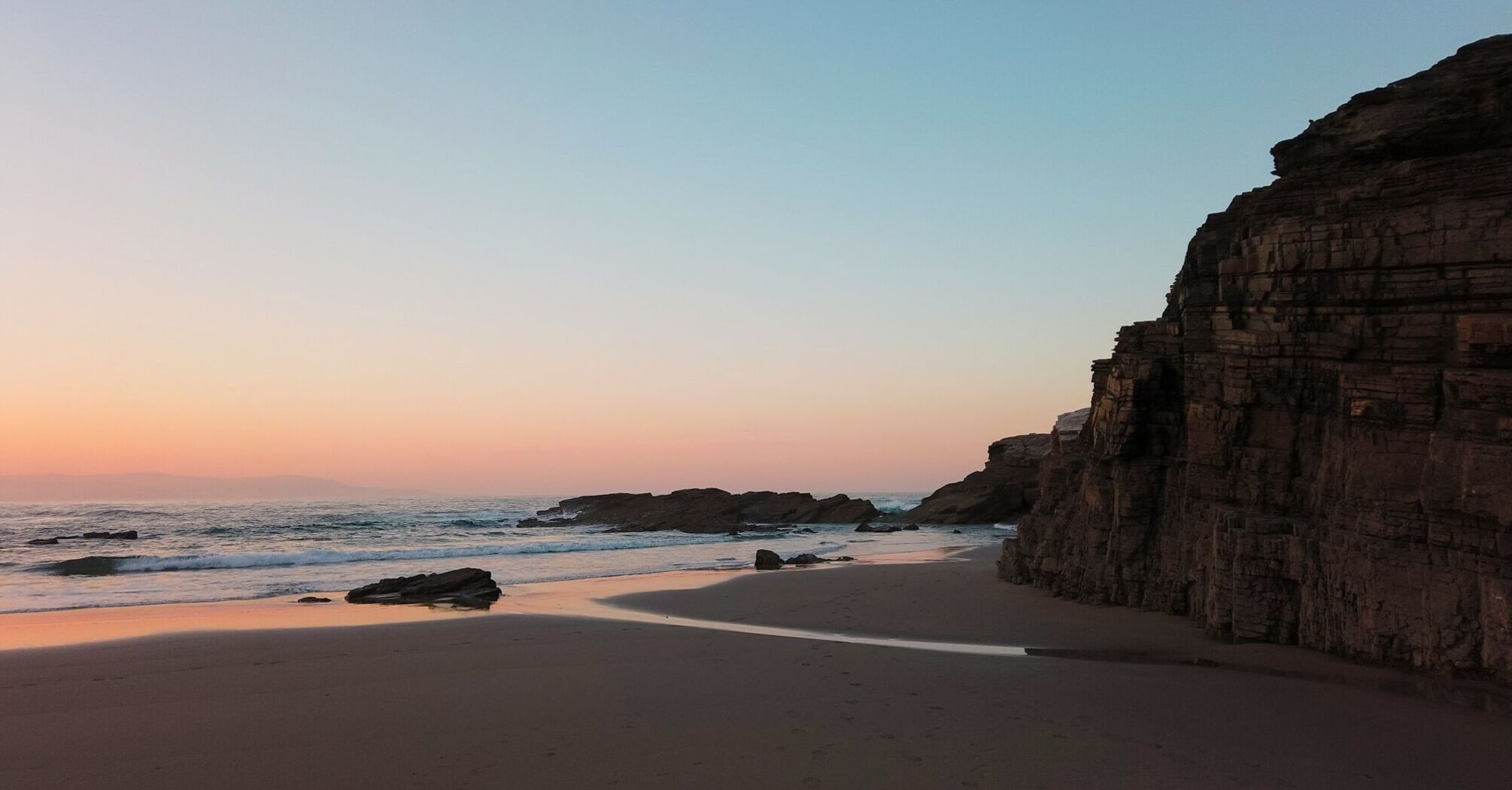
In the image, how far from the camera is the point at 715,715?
809cm

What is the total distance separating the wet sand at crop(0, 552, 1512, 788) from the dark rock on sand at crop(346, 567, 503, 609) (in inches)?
189

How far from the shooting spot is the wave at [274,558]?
1045 inches

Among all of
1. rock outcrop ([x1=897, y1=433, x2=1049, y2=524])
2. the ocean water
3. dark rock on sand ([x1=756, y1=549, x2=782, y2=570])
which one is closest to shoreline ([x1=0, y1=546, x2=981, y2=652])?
the ocean water

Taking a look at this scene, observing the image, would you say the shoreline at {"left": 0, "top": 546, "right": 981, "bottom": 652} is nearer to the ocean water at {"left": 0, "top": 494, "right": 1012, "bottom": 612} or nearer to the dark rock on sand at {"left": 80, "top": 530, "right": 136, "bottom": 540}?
the ocean water at {"left": 0, "top": 494, "right": 1012, "bottom": 612}

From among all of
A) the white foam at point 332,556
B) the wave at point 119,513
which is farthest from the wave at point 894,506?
the wave at point 119,513

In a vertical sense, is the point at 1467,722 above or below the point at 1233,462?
below

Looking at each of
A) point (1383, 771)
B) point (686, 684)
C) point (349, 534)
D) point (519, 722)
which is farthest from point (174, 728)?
point (349, 534)

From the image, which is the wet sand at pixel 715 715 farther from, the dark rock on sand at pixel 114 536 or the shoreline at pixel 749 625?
the dark rock on sand at pixel 114 536

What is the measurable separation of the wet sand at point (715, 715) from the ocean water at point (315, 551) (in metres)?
10.3

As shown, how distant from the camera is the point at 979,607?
1480cm

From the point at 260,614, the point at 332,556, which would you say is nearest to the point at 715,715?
the point at 260,614

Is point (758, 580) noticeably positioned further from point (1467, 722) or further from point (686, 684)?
point (1467, 722)

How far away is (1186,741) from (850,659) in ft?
14.2

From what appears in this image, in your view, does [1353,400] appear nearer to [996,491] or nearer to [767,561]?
[767,561]
